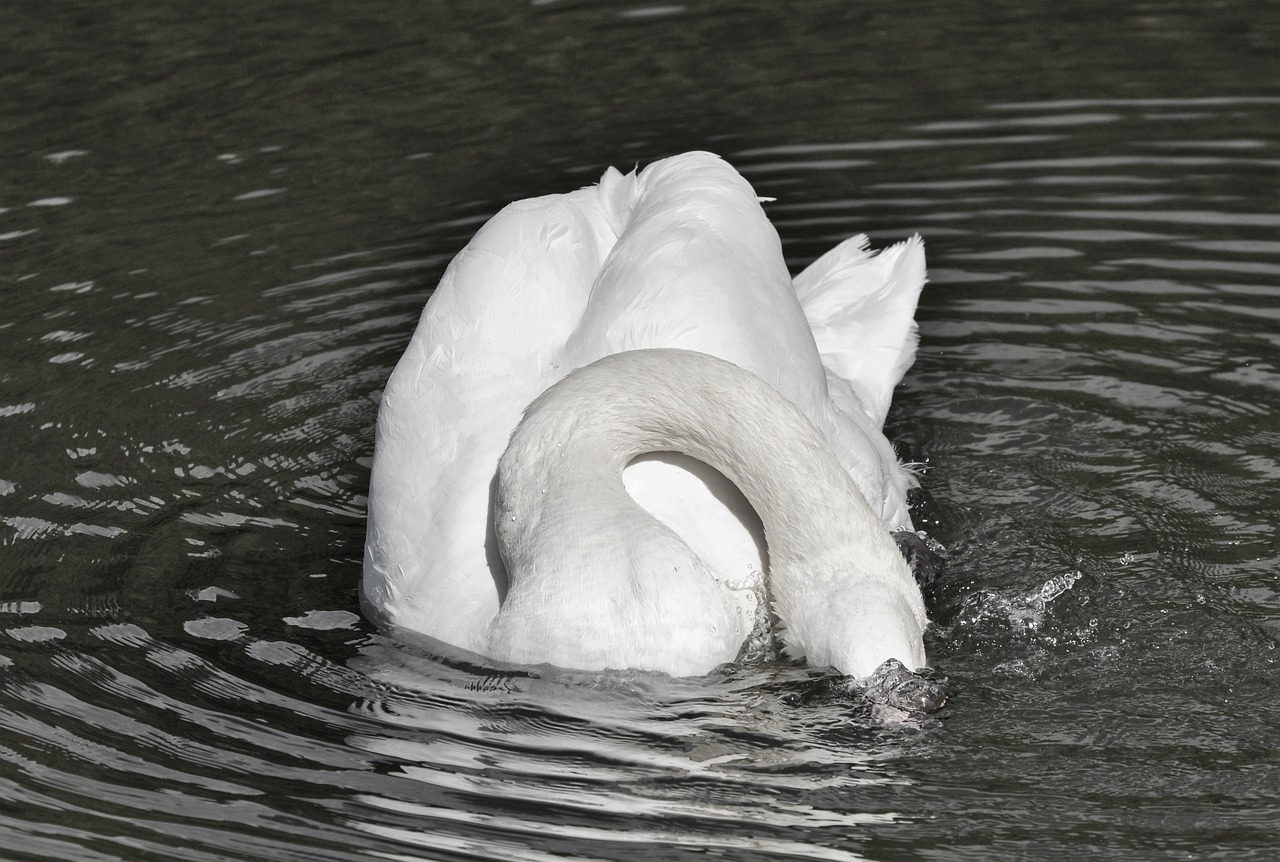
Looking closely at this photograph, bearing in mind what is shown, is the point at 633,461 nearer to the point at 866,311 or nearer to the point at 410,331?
the point at 866,311

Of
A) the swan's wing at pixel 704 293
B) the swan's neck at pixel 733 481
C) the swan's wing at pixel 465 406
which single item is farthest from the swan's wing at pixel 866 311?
the swan's neck at pixel 733 481

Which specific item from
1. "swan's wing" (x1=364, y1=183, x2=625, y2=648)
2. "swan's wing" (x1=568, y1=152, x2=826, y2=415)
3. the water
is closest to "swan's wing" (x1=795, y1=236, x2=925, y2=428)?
the water

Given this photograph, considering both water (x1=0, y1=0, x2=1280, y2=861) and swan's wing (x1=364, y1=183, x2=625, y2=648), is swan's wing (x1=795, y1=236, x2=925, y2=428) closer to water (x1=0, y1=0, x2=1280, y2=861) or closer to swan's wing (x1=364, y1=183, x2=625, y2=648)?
water (x1=0, y1=0, x2=1280, y2=861)

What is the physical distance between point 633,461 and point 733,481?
0.38 m

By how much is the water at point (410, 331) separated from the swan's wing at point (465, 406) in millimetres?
196

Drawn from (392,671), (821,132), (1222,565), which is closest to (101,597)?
(392,671)

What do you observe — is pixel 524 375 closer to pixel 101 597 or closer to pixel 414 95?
pixel 101 597

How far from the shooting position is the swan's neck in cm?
480

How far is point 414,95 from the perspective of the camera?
11156mm

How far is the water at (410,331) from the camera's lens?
4.49m

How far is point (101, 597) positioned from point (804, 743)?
2498mm

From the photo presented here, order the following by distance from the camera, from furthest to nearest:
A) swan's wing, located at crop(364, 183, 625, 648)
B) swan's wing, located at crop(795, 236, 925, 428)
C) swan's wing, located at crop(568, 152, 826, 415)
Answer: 1. swan's wing, located at crop(795, 236, 925, 428)
2. swan's wing, located at crop(568, 152, 826, 415)
3. swan's wing, located at crop(364, 183, 625, 648)

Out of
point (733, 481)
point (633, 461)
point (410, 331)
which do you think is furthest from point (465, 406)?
point (410, 331)

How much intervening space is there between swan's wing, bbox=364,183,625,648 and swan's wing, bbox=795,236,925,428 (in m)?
1.26
